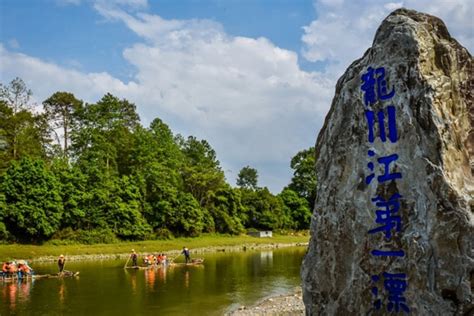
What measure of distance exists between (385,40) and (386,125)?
1.30 metres

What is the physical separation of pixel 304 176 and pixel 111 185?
129ft

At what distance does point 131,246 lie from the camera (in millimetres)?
48688

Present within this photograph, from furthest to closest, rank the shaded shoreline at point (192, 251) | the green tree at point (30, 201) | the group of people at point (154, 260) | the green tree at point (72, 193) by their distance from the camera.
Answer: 1. the green tree at point (72, 193)
2. the green tree at point (30, 201)
3. the shaded shoreline at point (192, 251)
4. the group of people at point (154, 260)

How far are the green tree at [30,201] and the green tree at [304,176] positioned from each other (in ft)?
150

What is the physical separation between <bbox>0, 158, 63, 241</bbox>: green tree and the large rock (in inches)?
1497

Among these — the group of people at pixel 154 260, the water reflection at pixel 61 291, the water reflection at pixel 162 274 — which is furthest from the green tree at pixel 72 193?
the water reflection at pixel 61 291

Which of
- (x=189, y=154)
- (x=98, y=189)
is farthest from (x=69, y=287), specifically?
(x=189, y=154)

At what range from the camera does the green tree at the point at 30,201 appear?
138ft

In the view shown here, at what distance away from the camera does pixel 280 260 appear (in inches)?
1654

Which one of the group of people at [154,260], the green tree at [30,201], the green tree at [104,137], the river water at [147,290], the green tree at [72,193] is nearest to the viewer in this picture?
the river water at [147,290]

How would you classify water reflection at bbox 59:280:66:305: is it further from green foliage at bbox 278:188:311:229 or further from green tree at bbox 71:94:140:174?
green foliage at bbox 278:188:311:229

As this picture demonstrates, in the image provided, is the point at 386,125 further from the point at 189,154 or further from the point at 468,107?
the point at 189,154

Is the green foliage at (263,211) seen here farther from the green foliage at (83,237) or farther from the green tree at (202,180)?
the green foliage at (83,237)

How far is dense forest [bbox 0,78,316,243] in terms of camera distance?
144 feet
